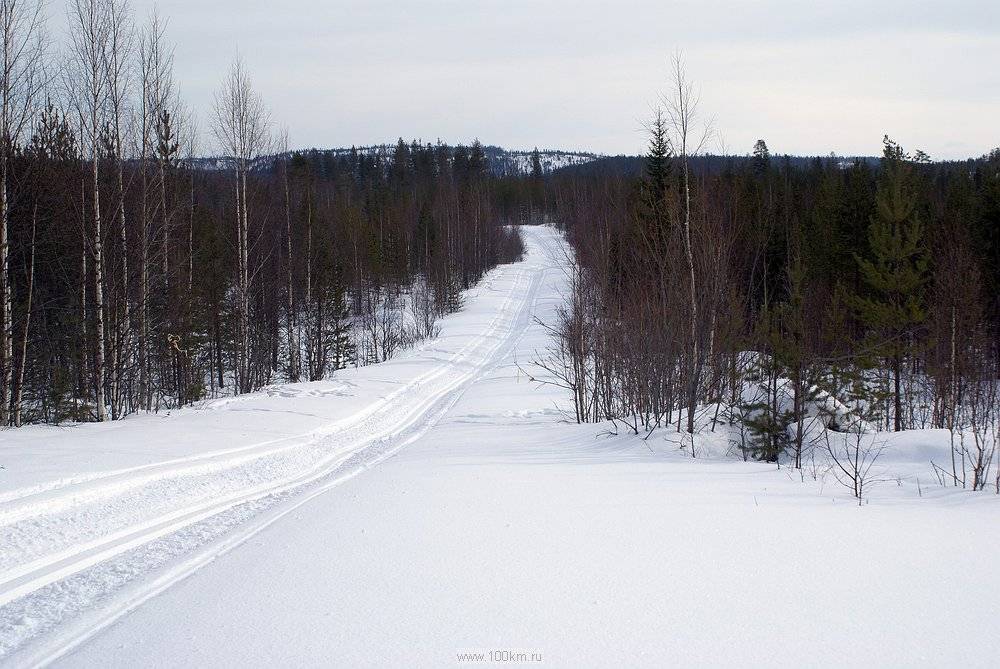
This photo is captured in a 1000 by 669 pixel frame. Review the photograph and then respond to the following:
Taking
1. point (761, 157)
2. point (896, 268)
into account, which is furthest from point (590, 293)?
point (761, 157)

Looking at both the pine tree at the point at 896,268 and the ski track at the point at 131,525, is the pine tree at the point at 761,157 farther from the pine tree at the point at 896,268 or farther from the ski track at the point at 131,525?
the ski track at the point at 131,525

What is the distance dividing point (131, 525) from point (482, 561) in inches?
162

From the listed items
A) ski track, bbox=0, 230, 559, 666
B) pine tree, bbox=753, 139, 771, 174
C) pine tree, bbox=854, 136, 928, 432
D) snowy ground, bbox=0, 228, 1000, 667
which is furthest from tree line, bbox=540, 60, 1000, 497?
pine tree, bbox=753, 139, 771, 174

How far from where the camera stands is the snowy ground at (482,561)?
3.50 metres

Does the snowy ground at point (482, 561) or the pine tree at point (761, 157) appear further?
the pine tree at point (761, 157)

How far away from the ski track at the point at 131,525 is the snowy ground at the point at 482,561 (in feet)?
0.10

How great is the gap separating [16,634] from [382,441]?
32.6 feet

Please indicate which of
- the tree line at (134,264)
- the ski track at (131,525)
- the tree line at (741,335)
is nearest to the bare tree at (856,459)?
the tree line at (741,335)

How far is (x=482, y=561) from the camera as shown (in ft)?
16.1

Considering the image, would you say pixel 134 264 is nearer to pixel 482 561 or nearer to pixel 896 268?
pixel 482 561

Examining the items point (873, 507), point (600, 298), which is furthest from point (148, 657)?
point (600, 298)

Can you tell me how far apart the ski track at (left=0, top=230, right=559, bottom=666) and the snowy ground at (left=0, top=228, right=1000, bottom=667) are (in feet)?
0.10

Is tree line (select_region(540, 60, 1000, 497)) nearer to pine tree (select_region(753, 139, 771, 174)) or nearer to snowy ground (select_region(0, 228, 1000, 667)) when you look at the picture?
snowy ground (select_region(0, 228, 1000, 667))

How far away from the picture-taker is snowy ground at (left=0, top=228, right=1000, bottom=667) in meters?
3.50
